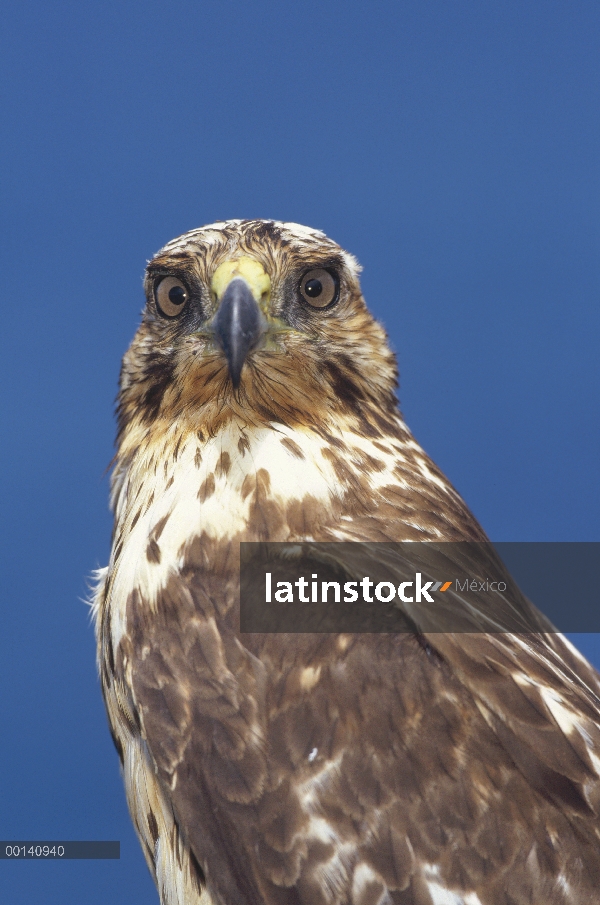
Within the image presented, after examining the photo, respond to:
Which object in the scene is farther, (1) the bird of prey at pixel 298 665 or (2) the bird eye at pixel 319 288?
(2) the bird eye at pixel 319 288

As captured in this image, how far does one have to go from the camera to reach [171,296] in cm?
220

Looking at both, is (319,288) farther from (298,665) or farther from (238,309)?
(298,665)

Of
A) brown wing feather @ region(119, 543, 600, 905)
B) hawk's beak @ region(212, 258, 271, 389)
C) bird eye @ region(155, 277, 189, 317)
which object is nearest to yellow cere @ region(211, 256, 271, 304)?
hawk's beak @ region(212, 258, 271, 389)

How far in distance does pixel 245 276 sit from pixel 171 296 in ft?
0.73

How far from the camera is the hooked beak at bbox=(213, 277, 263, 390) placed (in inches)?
77.7

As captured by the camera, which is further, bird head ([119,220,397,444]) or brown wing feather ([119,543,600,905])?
bird head ([119,220,397,444])

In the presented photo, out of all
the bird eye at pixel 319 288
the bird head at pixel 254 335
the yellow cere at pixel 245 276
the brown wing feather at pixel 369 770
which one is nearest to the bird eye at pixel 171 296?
the bird head at pixel 254 335

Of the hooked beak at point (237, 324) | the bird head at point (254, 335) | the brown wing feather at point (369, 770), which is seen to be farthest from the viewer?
the bird head at point (254, 335)

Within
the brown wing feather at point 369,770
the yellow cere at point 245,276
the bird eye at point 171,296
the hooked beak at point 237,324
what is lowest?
the brown wing feather at point 369,770

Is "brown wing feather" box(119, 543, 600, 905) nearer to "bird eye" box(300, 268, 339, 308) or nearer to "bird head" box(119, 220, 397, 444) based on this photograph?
"bird head" box(119, 220, 397, 444)

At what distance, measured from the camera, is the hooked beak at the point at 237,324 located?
1.97 meters

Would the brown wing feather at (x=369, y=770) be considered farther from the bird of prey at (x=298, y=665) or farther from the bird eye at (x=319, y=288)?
the bird eye at (x=319, y=288)

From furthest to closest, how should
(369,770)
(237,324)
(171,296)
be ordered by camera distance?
(171,296) → (237,324) → (369,770)

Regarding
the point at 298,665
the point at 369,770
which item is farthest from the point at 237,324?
the point at 369,770
